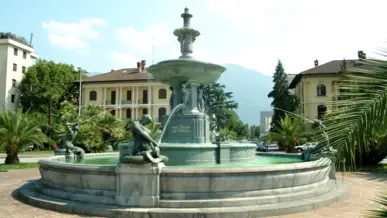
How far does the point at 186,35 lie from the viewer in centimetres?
1415

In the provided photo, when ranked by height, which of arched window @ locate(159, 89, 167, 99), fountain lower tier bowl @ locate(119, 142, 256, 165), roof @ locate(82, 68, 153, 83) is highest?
roof @ locate(82, 68, 153, 83)

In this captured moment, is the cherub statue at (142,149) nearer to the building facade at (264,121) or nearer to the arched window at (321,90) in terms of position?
the arched window at (321,90)

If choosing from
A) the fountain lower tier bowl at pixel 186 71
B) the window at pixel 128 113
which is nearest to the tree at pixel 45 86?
the window at pixel 128 113

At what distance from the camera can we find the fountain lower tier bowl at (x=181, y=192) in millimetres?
7152

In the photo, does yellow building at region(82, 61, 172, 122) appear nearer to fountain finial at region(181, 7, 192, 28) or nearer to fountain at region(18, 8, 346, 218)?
fountain finial at region(181, 7, 192, 28)

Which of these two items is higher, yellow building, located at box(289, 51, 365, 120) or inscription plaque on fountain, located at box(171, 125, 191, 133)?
yellow building, located at box(289, 51, 365, 120)

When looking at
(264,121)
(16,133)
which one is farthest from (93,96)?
(264,121)

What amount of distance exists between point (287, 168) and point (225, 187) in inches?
67.6

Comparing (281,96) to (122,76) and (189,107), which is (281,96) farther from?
(189,107)

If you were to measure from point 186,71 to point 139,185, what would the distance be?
602 cm

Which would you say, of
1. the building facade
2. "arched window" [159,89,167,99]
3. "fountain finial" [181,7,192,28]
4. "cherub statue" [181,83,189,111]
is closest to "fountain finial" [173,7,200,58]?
"fountain finial" [181,7,192,28]

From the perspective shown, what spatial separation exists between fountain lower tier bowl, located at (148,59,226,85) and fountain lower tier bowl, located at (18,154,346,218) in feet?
18.0

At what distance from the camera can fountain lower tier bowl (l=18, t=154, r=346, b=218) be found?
7152mm

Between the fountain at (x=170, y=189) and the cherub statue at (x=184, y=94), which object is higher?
the cherub statue at (x=184, y=94)
